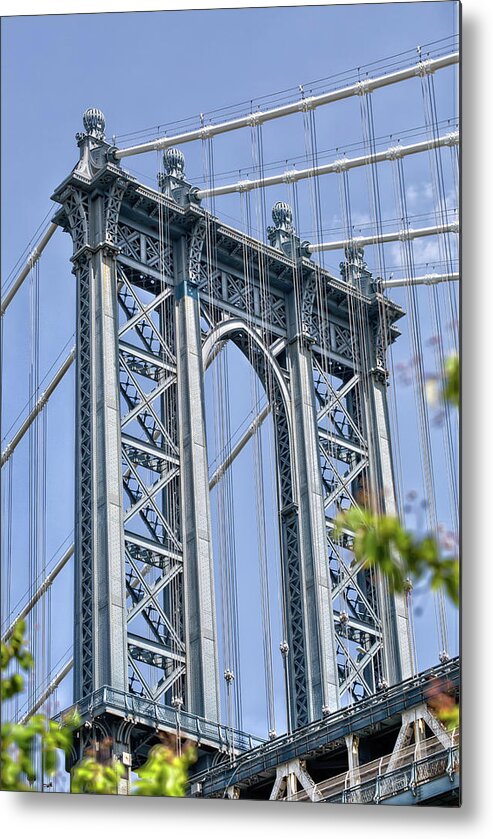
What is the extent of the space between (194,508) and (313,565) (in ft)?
4.43

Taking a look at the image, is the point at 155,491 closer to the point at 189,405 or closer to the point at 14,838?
the point at 189,405

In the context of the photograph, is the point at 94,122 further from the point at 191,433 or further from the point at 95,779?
the point at 95,779

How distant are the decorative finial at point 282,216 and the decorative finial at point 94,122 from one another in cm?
173

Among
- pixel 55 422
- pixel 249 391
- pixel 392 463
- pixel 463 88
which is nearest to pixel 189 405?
pixel 249 391

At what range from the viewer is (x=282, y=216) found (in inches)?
748

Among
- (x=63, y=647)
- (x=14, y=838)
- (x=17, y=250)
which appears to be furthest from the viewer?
(x=63, y=647)

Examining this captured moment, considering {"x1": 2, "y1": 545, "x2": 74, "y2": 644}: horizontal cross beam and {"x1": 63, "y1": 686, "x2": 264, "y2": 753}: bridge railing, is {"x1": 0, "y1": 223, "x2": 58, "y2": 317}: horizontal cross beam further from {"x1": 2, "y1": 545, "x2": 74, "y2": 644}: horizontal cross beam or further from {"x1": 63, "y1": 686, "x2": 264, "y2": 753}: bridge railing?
{"x1": 63, "y1": 686, "x2": 264, "y2": 753}: bridge railing

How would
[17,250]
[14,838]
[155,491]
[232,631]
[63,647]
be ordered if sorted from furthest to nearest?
[155,491] → [232,631] → [63,647] → [17,250] → [14,838]

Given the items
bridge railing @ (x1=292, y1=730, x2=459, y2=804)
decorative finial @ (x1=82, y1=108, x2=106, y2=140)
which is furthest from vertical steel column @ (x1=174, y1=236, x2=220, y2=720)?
bridge railing @ (x1=292, y1=730, x2=459, y2=804)

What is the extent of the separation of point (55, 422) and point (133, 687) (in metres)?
2.67

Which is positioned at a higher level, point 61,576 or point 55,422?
point 55,422

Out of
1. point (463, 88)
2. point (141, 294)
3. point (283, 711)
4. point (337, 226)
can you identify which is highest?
point (141, 294)

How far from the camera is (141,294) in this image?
22.0 meters

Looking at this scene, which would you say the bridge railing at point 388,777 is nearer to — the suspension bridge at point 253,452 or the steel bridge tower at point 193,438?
the suspension bridge at point 253,452
